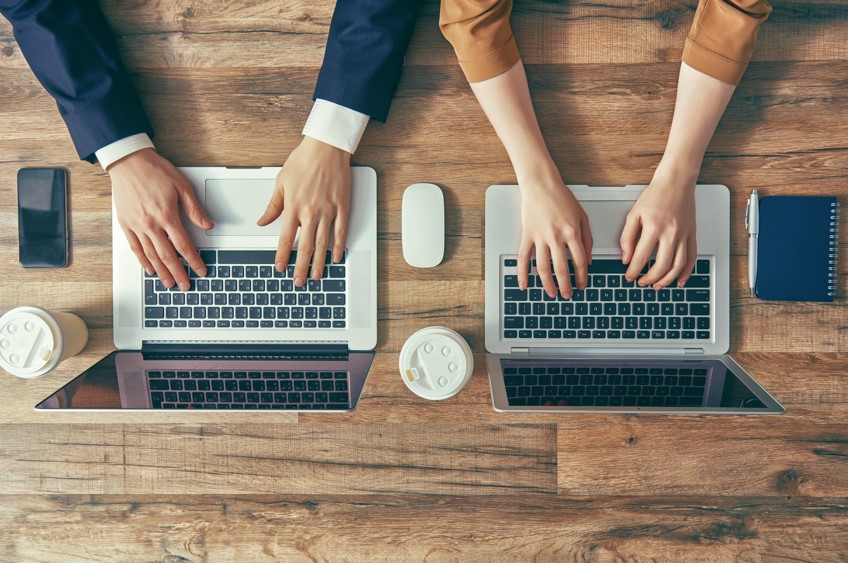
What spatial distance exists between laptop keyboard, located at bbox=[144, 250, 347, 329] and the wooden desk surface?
10 cm

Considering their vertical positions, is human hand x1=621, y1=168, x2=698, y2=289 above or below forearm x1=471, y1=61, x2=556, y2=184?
below

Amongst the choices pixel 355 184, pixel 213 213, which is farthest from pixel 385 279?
pixel 213 213

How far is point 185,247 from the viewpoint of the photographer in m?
0.88

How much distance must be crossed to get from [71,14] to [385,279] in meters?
0.66

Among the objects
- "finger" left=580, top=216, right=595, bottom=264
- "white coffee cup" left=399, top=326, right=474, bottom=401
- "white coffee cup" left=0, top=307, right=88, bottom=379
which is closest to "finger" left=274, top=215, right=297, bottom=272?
"white coffee cup" left=399, top=326, right=474, bottom=401

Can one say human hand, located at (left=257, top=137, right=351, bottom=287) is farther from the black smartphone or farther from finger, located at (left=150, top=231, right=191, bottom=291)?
the black smartphone

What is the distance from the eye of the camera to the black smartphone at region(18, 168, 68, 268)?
3.05 feet

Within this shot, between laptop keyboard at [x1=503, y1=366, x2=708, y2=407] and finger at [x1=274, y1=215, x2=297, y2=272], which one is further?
finger at [x1=274, y1=215, x2=297, y2=272]

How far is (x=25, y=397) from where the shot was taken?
37.4 inches

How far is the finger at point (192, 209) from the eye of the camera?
881 mm

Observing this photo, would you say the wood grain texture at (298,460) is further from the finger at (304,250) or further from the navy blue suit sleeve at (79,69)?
the navy blue suit sleeve at (79,69)

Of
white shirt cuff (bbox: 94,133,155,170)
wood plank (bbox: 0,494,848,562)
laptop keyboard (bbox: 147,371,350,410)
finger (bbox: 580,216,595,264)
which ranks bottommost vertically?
wood plank (bbox: 0,494,848,562)

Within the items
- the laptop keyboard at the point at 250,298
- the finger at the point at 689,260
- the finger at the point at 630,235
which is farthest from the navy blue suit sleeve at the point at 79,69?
the finger at the point at 689,260

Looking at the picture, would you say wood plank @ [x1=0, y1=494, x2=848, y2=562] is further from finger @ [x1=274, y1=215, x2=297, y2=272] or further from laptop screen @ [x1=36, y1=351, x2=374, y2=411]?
finger @ [x1=274, y1=215, x2=297, y2=272]
